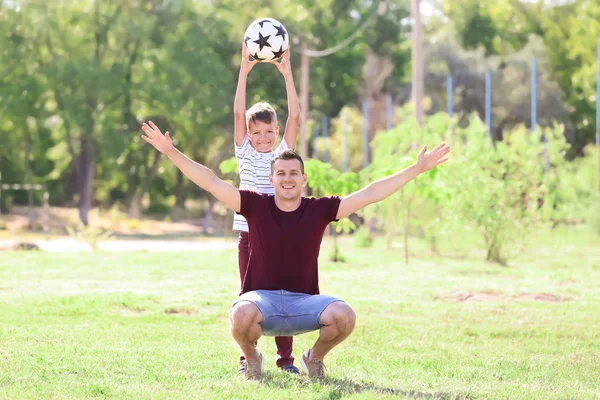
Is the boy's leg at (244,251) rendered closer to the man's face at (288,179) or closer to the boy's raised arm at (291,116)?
the man's face at (288,179)

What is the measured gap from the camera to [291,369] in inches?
304

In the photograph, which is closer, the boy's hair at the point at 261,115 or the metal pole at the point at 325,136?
the boy's hair at the point at 261,115

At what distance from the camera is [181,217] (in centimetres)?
5022

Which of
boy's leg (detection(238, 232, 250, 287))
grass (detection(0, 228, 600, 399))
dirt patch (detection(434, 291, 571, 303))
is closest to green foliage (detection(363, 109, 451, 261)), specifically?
grass (detection(0, 228, 600, 399))

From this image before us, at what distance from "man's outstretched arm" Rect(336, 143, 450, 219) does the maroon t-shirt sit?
0.09 metres

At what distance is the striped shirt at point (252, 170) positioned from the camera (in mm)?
7957

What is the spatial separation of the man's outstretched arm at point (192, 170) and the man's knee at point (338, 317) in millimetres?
914

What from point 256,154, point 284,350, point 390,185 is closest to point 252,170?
point 256,154

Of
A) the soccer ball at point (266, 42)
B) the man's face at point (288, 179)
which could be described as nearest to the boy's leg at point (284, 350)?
the man's face at point (288, 179)

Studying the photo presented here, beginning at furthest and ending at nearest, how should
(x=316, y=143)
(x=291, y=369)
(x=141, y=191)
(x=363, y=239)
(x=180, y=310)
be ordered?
(x=141, y=191) < (x=316, y=143) < (x=363, y=239) < (x=180, y=310) < (x=291, y=369)

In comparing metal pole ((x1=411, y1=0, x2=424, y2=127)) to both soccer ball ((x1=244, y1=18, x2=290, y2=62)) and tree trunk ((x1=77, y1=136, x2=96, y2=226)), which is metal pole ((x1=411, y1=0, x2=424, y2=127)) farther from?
tree trunk ((x1=77, y1=136, x2=96, y2=226))

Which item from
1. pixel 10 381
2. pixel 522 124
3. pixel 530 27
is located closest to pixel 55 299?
pixel 10 381

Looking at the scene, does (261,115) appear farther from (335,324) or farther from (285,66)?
(335,324)

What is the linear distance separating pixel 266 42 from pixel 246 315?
283 centimetres
